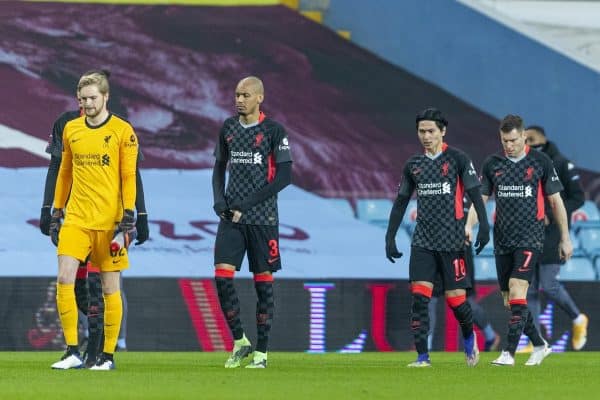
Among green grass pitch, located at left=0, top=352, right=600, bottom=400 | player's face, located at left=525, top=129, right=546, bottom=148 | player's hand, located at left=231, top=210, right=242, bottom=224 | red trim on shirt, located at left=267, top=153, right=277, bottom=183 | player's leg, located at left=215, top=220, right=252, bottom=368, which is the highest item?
player's face, located at left=525, top=129, right=546, bottom=148

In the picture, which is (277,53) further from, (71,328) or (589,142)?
(71,328)

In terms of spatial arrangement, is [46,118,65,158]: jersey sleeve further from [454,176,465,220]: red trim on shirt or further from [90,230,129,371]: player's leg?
[454,176,465,220]: red trim on shirt

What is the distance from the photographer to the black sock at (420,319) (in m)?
10.5

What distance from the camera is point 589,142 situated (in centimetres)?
2072

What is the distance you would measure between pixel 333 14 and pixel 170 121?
356 centimetres

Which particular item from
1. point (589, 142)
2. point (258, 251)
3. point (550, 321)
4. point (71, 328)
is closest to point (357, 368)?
point (258, 251)

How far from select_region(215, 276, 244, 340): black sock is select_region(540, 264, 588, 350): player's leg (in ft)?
13.2

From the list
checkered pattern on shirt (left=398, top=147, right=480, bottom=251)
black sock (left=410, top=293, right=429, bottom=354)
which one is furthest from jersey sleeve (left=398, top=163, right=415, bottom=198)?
black sock (left=410, top=293, right=429, bottom=354)

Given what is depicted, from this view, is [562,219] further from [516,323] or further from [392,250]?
[392,250]

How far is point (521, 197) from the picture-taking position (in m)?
11.0

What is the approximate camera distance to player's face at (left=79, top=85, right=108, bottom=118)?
29.7ft

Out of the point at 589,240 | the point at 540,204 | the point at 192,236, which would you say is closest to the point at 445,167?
the point at 540,204

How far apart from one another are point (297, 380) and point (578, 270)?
9350mm

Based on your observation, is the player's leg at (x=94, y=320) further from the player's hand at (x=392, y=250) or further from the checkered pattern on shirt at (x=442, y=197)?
the checkered pattern on shirt at (x=442, y=197)
